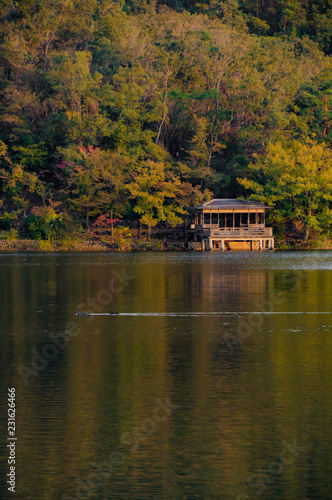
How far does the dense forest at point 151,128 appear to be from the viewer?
6044cm

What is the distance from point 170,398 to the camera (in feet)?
36.3

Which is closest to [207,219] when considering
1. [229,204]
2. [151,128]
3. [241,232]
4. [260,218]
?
[260,218]

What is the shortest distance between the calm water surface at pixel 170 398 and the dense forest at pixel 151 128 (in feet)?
121

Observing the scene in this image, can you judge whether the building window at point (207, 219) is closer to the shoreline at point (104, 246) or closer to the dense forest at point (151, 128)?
the dense forest at point (151, 128)

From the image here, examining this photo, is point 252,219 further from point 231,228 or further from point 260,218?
point 231,228

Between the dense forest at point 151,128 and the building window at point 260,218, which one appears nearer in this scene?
the dense forest at point 151,128

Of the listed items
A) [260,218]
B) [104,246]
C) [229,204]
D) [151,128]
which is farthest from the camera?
[151,128]

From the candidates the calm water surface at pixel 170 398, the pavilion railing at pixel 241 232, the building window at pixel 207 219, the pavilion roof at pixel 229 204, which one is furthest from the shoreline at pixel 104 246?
the calm water surface at pixel 170 398

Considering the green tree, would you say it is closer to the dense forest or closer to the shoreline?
the dense forest

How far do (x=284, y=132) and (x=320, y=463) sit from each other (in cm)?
5704

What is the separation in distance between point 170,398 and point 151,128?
5889 centimetres

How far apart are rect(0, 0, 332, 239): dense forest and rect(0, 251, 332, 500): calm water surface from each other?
36898 millimetres

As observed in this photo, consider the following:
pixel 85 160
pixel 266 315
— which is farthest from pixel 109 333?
pixel 85 160

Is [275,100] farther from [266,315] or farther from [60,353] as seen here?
[60,353]
